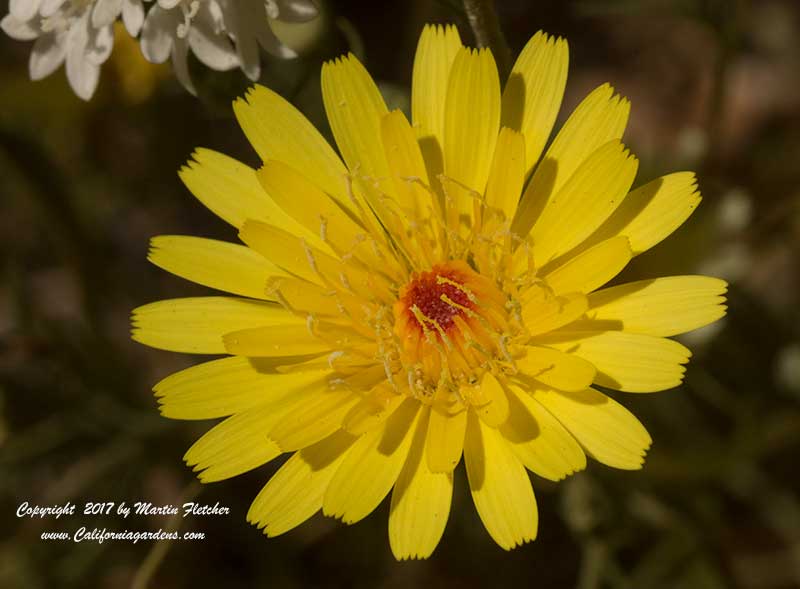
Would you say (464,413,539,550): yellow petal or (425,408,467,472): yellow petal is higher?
(425,408,467,472): yellow petal

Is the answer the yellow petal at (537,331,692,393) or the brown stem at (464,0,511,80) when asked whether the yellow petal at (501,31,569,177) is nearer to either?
the brown stem at (464,0,511,80)

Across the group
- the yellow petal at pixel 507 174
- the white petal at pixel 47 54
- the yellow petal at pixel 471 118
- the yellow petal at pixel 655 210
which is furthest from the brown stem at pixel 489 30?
the white petal at pixel 47 54

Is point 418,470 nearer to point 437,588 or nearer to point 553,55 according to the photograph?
point 553,55

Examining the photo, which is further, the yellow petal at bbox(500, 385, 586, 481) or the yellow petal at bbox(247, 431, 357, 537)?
the yellow petal at bbox(247, 431, 357, 537)

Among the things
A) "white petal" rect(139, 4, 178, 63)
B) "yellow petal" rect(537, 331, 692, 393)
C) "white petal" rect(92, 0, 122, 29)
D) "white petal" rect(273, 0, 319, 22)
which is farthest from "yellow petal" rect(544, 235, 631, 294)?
"white petal" rect(92, 0, 122, 29)

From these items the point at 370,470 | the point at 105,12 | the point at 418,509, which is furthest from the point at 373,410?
the point at 105,12

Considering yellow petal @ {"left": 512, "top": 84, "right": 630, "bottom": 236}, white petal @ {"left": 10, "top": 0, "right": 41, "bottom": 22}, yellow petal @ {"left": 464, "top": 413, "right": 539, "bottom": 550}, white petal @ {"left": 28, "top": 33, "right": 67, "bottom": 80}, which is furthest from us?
white petal @ {"left": 28, "top": 33, "right": 67, "bottom": 80}

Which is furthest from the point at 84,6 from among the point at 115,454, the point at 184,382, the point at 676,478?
the point at 676,478

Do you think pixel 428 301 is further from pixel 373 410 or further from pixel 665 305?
pixel 665 305
